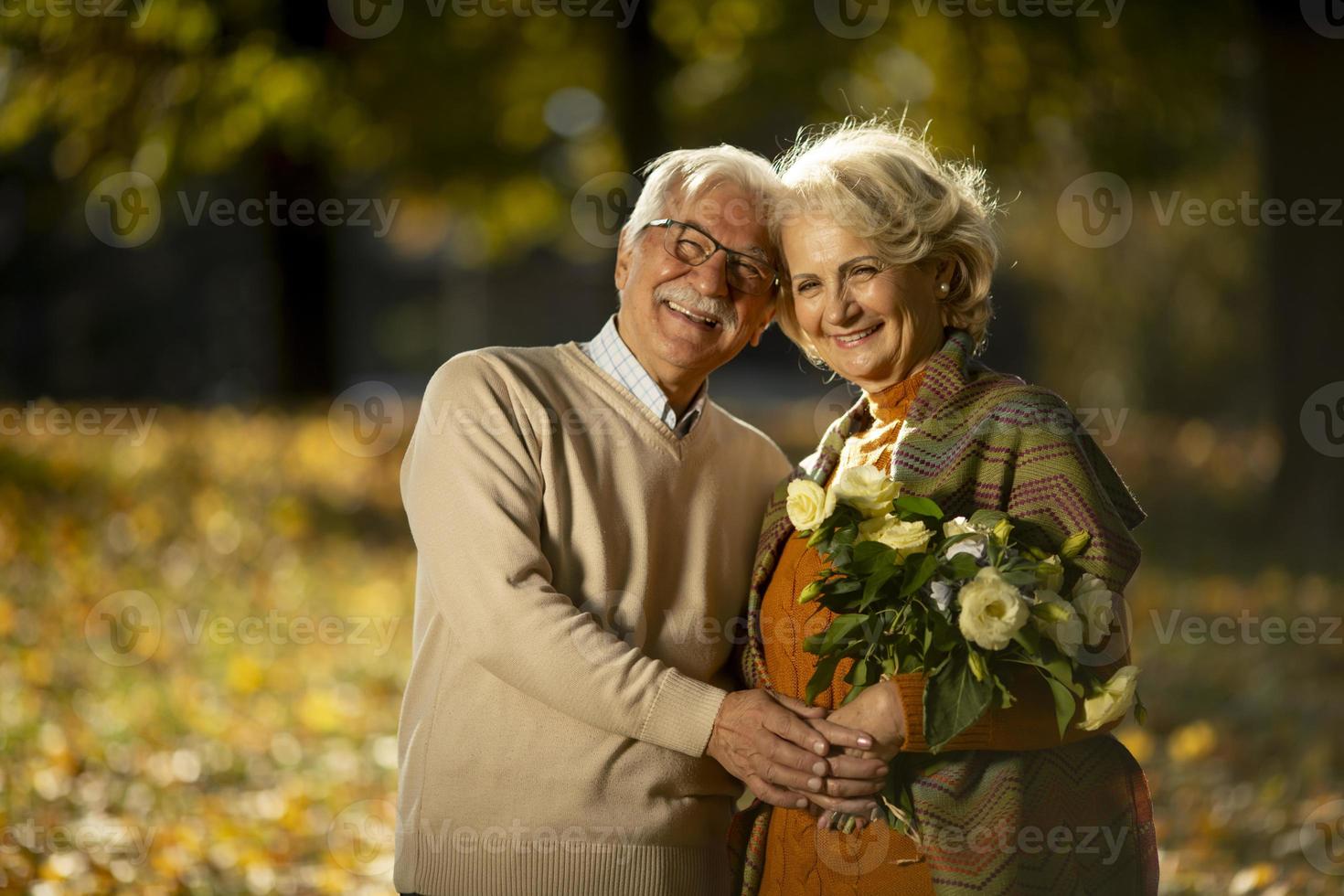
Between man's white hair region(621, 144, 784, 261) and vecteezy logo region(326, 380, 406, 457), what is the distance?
27.0 ft

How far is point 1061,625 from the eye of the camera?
2.63 metres

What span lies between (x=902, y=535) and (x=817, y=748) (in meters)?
0.51

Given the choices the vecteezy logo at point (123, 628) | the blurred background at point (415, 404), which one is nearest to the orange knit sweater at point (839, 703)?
the blurred background at point (415, 404)

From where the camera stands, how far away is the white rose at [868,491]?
276 cm

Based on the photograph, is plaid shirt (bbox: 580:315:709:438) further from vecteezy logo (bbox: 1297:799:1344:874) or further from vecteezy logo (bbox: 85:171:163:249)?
vecteezy logo (bbox: 85:171:163:249)

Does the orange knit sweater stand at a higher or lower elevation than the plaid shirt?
lower

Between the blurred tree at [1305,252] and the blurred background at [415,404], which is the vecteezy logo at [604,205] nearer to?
the blurred background at [415,404]

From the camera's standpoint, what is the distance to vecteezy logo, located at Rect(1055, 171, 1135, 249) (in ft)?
50.0

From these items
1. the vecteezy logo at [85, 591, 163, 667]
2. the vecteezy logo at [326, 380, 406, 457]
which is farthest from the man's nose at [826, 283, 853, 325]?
the vecteezy logo at [326, 380, 406, 457]

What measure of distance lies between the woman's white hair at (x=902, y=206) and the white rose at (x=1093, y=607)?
0.82 meters

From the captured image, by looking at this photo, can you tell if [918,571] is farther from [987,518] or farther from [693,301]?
[693,301]

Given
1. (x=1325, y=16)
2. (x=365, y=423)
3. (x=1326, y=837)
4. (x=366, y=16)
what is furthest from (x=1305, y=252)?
(x=366, y=16)

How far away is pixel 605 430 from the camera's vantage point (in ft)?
11.0

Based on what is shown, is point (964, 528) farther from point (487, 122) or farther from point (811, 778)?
point (487, 122)
